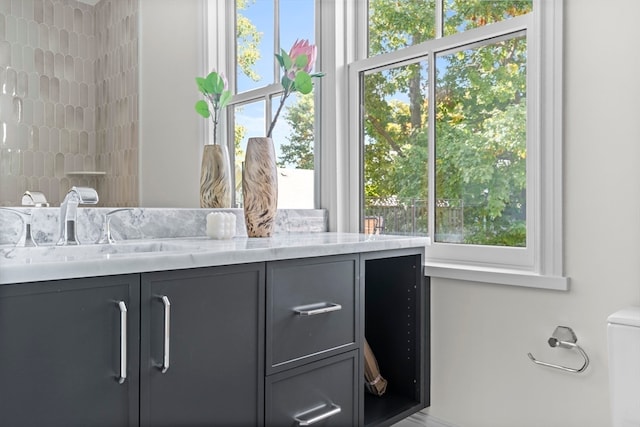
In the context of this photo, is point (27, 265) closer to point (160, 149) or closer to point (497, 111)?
point (160, 149)

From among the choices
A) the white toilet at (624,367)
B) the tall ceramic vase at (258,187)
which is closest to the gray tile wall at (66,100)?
the tall ceramic vase at (258,187)

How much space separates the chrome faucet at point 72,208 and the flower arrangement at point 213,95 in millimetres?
544

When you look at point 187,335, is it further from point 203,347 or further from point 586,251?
point 586,251

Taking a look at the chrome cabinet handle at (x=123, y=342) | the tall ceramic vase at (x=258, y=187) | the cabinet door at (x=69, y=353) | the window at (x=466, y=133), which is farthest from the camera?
the tall ceramic vase at (x=258, y=187)

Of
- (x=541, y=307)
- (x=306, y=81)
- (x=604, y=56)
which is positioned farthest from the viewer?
(x=306, y=81)

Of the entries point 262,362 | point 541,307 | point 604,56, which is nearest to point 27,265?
point 262,362

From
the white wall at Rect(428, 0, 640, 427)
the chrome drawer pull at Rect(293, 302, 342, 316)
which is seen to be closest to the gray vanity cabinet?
the chrome drawer pull at Rect(293, 302, 342, 316)

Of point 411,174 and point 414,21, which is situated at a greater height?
point 414,21

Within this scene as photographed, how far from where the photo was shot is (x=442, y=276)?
176 centimetres

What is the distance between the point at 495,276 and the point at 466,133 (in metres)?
0.53

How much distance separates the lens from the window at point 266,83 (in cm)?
181

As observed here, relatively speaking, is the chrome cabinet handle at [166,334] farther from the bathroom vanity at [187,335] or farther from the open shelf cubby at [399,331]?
the open shelf cubby at [399,331]

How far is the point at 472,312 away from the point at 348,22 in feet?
4.42

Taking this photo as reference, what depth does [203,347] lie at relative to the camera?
110 centimetres
